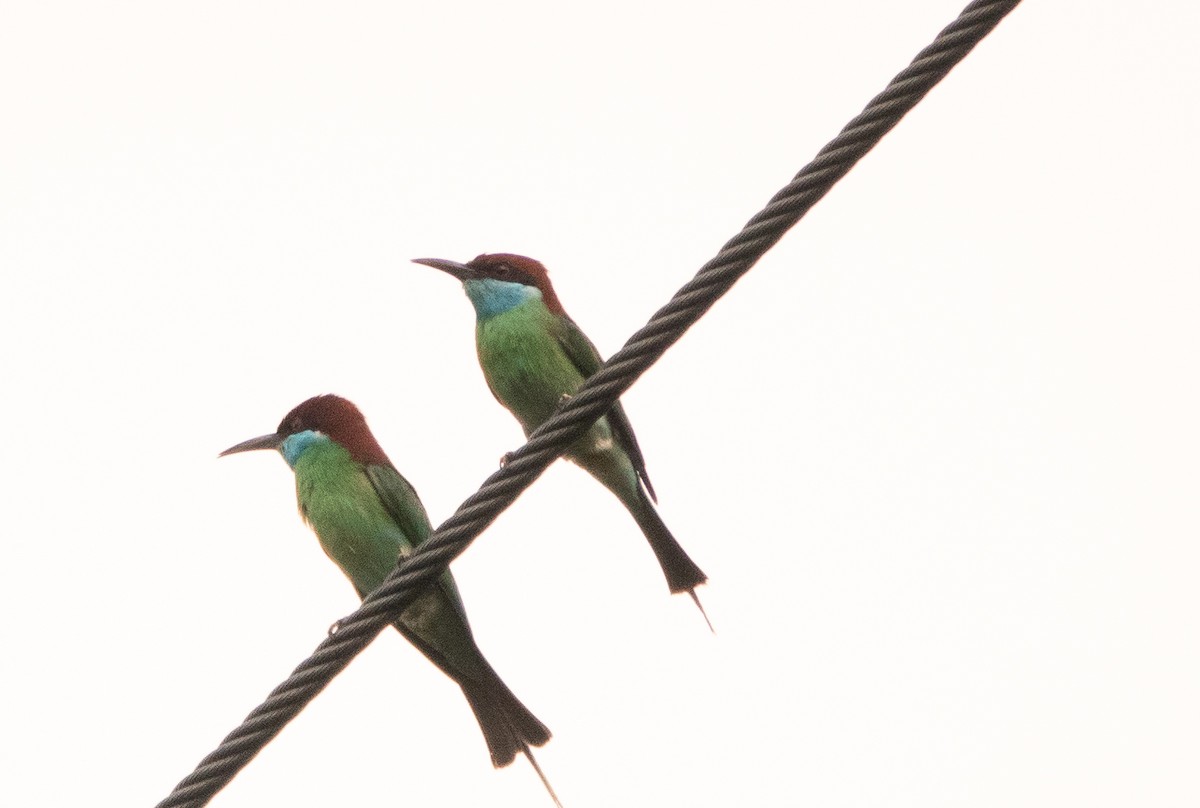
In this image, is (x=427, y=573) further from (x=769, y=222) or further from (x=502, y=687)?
(x=502, y=687)

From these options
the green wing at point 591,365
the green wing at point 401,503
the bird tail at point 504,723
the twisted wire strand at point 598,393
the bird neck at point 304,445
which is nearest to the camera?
the twisted wire strand at point 598,393

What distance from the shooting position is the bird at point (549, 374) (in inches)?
197

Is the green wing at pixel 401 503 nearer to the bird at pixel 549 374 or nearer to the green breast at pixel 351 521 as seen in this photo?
the green breast at pixel 351 521

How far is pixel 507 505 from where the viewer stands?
3.27 metres

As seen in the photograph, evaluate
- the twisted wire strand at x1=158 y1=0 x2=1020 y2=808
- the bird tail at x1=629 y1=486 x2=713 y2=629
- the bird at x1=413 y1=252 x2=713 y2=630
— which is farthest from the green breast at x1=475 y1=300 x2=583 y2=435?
the twisted wire strand at x1=158 y1=0 x2=1020 y2=808

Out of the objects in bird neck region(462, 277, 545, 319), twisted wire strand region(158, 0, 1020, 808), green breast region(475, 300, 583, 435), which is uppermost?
bird neck region(462, 277, 545, 319)

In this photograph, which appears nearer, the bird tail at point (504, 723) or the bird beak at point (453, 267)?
the bird tail at point (504, 723)

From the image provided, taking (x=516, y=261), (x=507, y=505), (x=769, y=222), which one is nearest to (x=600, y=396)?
(x=507, y=505)

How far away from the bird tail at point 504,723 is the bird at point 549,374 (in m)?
0.64

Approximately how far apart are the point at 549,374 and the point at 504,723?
1.09 m

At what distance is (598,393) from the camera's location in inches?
128

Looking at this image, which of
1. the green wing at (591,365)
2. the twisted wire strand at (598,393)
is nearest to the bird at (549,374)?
the green wing at (591,365)

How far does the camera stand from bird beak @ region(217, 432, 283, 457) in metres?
5.45

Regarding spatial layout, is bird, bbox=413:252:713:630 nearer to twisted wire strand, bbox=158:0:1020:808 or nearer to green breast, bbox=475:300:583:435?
green breast, bbox=475:300:583:435
